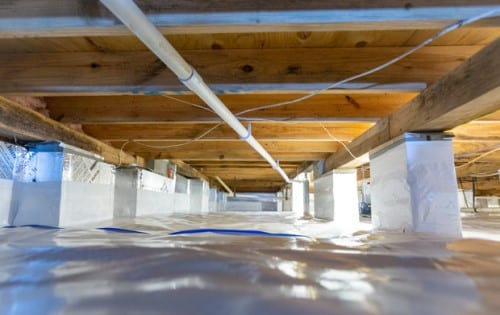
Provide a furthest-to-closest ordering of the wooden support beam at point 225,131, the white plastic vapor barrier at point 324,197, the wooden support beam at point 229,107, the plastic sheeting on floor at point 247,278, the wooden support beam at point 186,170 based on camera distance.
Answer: the wooden support beam at point 186,170, the white plastic vapor barrier at point 324,197, the wooden support beam at point 225,131, the wooden support beam at point 229,107, the plastic sheeting on floor at point 247,278

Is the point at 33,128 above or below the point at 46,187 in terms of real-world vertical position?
above

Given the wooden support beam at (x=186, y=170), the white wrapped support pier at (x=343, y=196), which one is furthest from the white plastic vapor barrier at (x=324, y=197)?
the wooden support beam at (x=186, y=170)

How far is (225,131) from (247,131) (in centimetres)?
41

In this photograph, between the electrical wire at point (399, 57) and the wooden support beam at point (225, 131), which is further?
the wooden support beam at point (225, 131)

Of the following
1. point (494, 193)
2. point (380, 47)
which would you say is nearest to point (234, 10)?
point (380, 47)

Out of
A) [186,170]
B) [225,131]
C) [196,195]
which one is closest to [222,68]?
[225,131]

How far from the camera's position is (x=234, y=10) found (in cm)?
82

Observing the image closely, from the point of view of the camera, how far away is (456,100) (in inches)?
41.7

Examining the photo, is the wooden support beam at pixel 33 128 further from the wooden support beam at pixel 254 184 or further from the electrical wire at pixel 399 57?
the wooden support beam at pixel 254 184

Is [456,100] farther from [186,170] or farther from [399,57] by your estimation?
[186,170]

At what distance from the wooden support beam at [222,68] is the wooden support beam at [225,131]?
0.84 m

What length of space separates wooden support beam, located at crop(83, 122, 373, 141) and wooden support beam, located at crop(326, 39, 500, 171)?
1.66 feet

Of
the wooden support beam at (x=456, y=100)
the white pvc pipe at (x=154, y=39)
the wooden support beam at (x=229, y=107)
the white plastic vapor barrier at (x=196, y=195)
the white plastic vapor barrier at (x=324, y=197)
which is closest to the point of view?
the white pvc pipe at (x=154, y=39)

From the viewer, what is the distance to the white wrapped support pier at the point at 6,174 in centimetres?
166
